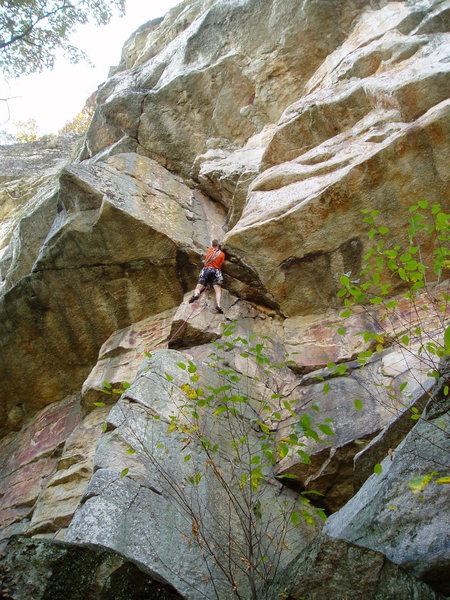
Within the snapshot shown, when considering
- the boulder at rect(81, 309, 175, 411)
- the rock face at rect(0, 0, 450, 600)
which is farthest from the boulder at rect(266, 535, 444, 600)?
the boulder at rect(81, 309, 175, 411)

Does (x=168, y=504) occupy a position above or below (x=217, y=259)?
below

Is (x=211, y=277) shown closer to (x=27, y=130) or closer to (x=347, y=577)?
(x=347, y=577)

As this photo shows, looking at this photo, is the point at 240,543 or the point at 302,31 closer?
the point at 240,543

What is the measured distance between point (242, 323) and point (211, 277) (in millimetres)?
1040

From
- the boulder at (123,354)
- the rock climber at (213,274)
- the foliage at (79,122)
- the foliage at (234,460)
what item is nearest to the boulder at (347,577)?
the foliage at (234,460)

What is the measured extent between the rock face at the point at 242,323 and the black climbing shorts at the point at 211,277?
17 cm

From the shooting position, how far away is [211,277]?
874 cm

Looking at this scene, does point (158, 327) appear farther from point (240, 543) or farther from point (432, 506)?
point (432, 506)

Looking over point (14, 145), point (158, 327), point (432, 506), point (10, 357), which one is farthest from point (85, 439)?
point (14, 145)

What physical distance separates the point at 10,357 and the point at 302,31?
9697mm

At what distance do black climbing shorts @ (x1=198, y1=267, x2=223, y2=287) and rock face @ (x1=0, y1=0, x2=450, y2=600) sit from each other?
0.17m

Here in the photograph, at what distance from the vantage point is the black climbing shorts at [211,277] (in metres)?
8.59

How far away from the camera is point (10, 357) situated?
10617 millimetres

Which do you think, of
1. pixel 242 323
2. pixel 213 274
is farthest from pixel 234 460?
pixel 213 274
